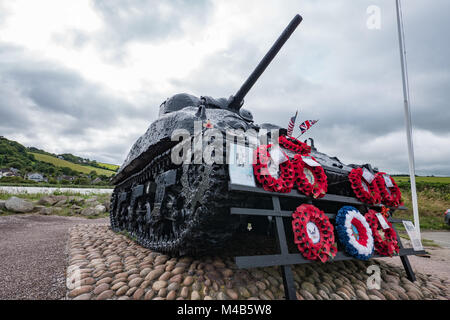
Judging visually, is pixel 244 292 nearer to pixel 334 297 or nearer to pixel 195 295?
pixel 195 295

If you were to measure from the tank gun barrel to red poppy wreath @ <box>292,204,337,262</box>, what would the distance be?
291 centimetres

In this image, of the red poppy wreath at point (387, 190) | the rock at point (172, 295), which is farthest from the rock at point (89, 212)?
the red poppy wreath at point (387, 190)

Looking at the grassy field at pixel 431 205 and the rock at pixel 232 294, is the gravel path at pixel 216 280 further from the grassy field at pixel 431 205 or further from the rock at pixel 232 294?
the grassy field at pixel 431 205

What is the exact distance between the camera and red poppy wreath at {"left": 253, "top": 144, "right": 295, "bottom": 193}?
2.48 meters

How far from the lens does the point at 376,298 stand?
2.81 m

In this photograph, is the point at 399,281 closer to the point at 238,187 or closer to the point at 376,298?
the point at 376,298

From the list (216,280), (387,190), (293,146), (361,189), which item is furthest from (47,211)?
(387,190)

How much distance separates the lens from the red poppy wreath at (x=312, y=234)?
246 cm

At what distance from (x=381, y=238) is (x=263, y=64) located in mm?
3506

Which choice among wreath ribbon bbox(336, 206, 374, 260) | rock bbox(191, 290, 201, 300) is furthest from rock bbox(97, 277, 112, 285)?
wreath ribbon bbox(336, 206, 374, 260)

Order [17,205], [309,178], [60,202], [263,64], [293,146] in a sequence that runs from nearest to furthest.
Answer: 1. [309,178]
2. [293,146]
3. [263,64]
4. [17,205]
5. [60,202]

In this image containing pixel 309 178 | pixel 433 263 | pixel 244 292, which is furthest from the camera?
pixel 433 263

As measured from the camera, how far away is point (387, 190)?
375cm
